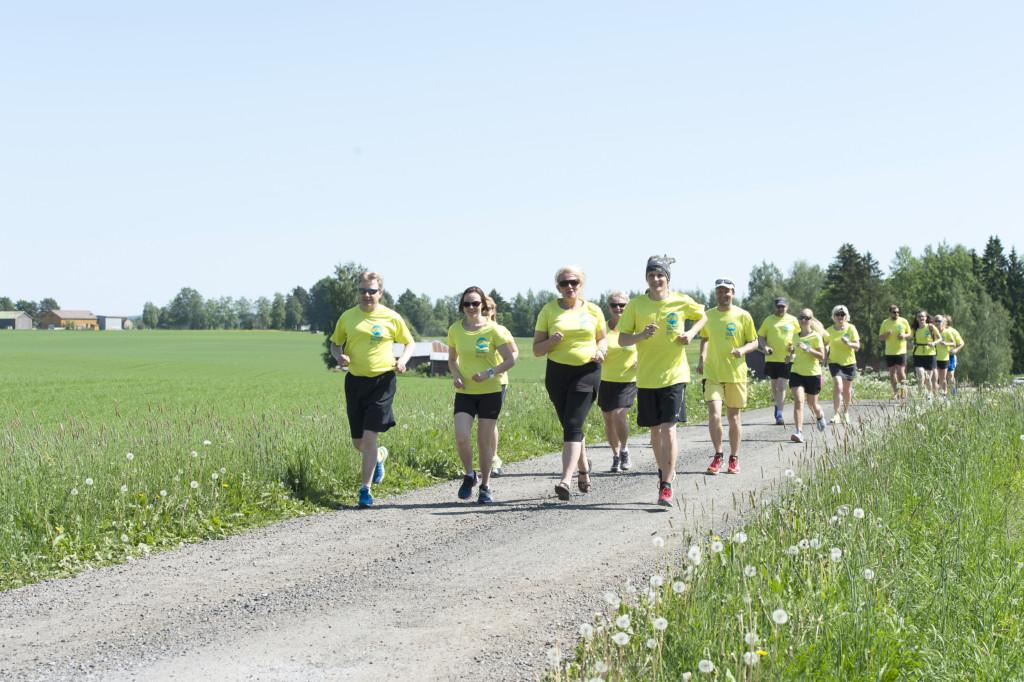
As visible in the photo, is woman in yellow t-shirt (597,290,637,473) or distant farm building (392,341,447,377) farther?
distant farm building (392,341,447,377)

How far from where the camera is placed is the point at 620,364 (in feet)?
33.1

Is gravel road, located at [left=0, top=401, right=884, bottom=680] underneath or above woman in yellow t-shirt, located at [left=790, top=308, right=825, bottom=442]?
underneath

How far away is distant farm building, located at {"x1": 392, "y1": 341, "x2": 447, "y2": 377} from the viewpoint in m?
68.5

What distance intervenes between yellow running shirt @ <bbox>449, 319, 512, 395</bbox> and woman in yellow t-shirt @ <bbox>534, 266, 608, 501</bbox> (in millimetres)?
412

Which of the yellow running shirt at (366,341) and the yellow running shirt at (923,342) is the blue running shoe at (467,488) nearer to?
the yellow running shirt at (366,341)

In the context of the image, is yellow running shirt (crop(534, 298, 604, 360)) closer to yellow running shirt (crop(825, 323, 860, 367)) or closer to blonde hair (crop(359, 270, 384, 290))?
blonde hair (crop(359, 270, 384, 290))

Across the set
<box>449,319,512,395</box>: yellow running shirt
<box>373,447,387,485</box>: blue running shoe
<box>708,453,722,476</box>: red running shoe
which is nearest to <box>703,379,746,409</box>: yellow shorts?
<box>708,453,722,476</box>: red running shoe

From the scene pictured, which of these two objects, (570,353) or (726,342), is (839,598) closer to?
(570,353)

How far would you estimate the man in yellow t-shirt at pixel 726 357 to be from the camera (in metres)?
10.4

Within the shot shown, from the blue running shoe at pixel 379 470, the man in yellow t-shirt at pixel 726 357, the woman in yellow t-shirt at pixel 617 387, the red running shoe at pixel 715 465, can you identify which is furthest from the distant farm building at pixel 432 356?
the blue running shoe at pixel 379 470

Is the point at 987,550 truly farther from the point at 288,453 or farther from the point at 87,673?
the point at 288,453

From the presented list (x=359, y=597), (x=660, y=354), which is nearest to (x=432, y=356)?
(x=660, y=354)

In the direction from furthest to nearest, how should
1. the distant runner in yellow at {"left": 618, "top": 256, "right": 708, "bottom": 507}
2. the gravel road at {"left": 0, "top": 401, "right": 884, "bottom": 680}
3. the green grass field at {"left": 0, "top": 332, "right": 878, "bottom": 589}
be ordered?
1. the distant runner in yellow at {"left": 618, "top": 256, "right": 708, "bottom": 507}
2. the green grass field at {"left": 0, "top": 332, "right": 878, "bottom": 589}
3. the gravel road at {"left": 0, "top": 401, "right": 884, "bottom": 680}

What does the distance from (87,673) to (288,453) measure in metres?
4.73
